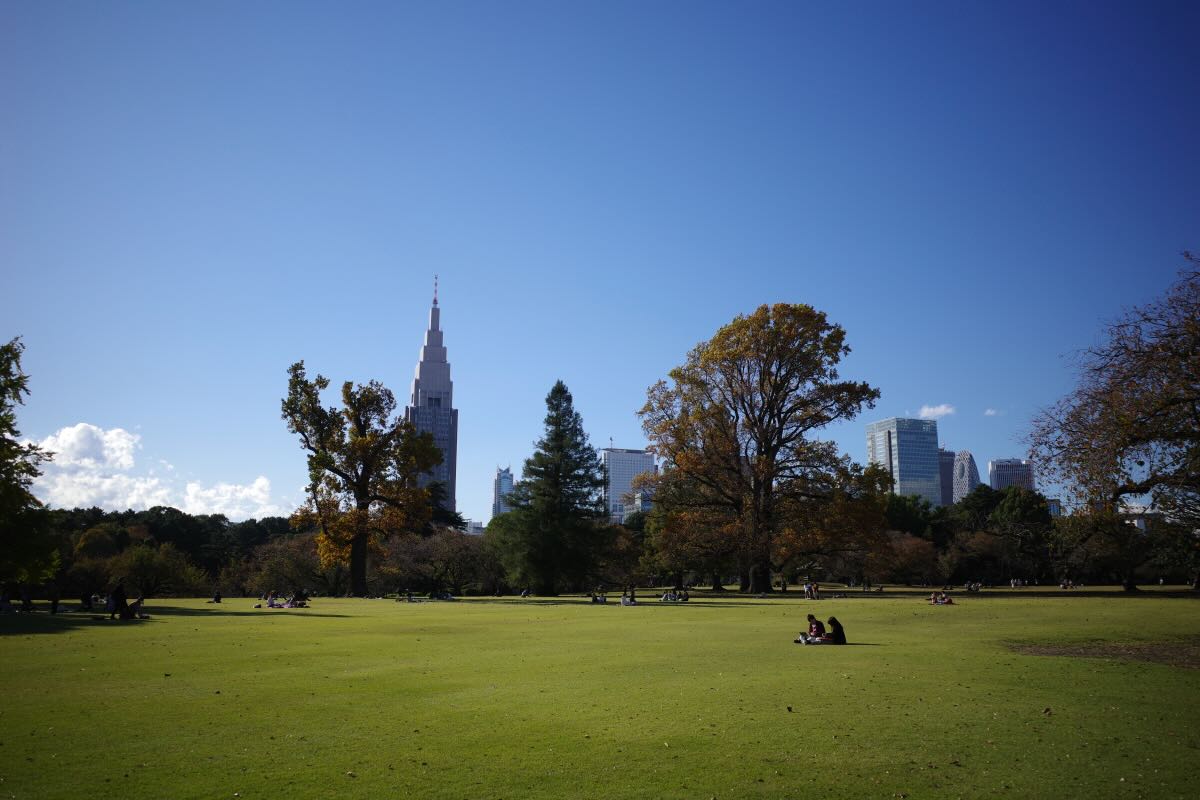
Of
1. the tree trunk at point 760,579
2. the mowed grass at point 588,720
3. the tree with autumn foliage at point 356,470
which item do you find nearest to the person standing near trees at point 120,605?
the mowed grass at point 588,720

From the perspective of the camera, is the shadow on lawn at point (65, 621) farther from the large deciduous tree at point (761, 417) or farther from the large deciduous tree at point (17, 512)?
the large deciduous tree at point (761, 417)

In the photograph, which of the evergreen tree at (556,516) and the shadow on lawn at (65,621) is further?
the evergreen tree at (556,516)

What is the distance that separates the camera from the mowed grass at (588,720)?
333 inches

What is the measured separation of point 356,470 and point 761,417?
101 feet

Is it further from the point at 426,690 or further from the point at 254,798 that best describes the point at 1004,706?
the point at 254,798

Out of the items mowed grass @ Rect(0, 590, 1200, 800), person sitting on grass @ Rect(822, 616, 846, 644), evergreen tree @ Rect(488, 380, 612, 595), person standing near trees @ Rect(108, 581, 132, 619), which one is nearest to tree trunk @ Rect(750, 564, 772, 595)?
evergreen tree @ Rect(488, 380, 612, 595)

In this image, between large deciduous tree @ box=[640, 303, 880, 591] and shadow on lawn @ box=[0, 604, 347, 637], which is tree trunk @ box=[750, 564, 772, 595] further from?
shadow on lawn @ box=[0, 604, 347, 637]

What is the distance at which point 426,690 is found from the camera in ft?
45.3

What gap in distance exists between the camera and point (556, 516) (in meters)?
67.3

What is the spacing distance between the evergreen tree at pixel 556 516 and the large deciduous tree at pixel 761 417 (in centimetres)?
1445

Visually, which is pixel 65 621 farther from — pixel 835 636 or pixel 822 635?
pixel 835 636

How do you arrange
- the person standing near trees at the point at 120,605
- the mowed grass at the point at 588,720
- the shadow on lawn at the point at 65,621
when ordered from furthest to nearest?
1. the person standing near trees at the point at 120,605
2. the shadow on lawn at the point at 65,621
3. the mowed grass at the point at 588,720

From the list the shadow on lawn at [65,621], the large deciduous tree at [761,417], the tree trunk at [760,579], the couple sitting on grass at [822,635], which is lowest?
the tree trunk at [760,579]

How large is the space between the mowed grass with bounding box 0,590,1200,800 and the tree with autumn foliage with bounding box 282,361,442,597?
3413 centimetres
